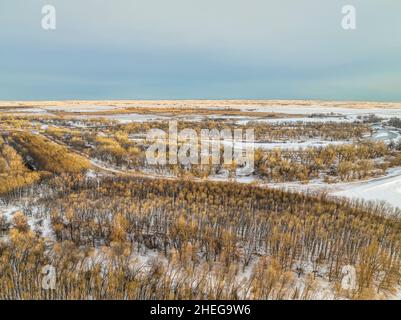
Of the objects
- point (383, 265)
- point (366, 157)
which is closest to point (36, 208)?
point (383, 265)

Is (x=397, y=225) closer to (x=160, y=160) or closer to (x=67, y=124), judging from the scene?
(x=160, y=160)
